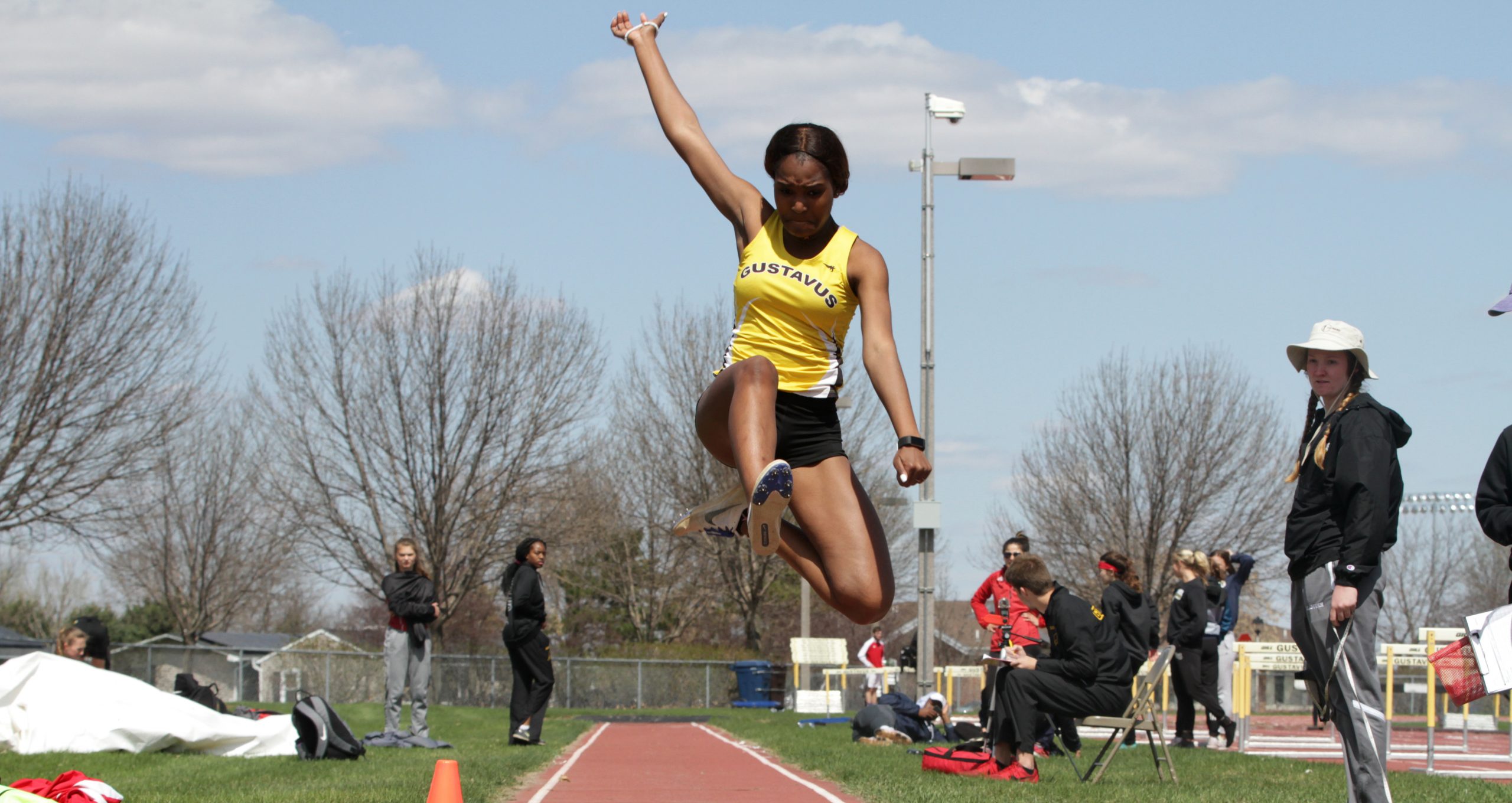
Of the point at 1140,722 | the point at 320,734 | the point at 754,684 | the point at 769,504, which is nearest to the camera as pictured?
the point at 769,504

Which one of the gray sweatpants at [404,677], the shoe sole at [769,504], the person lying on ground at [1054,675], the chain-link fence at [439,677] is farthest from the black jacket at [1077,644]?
the chain-link fence at [439,677]

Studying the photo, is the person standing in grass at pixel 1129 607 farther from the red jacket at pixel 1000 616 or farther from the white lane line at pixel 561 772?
the white lane line at pixel 561 772

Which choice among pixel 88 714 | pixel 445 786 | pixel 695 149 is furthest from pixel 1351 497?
pixel 88 714

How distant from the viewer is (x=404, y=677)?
1348cm

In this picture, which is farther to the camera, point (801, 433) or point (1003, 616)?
point (1003, 616)

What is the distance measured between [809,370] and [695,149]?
3.39 ft

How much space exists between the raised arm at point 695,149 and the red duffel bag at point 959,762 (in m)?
5.36

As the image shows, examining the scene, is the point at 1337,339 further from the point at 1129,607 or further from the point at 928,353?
the point at 928,353

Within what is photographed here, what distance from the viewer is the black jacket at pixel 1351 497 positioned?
6.09 metres

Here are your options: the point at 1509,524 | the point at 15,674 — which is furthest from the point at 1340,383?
the point at 15,674

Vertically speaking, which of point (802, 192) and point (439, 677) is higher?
point (802, 192)

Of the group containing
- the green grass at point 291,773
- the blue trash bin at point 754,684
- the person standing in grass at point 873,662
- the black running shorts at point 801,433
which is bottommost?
the blue trash bin at point 754,684

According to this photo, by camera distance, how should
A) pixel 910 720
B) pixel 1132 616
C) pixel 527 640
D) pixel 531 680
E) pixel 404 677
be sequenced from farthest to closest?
pixel 910 720 → pixel 531 680 → pixel 527 640 → pixel 404 677 → pixel 1132 616

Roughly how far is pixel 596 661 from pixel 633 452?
856cm
